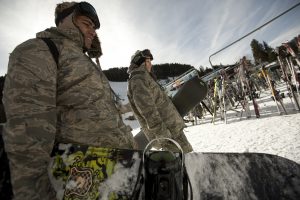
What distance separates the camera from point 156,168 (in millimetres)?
1141

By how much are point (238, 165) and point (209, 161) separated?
0.54 feet

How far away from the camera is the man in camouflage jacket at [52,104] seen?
114 cm

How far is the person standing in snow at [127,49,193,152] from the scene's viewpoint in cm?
323

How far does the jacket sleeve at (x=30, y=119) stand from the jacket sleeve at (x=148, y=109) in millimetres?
1975

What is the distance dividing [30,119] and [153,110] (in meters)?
2.18

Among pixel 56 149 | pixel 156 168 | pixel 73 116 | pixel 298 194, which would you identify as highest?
pixel 73 116

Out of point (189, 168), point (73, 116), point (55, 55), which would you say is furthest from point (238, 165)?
point (55, 55)

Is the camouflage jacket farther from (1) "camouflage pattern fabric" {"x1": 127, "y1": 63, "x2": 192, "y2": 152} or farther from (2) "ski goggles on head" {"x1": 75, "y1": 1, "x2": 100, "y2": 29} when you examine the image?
(1) "camouflage pattern fabric" {"x1": 127, "y1": 63, "x2": 192, "y2": 152}

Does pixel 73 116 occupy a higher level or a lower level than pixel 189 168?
higher

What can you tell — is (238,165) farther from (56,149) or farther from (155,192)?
(56,149)

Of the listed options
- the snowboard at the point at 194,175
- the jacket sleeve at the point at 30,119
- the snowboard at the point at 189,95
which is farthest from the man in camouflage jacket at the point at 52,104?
the snowboard at the point at 189,95

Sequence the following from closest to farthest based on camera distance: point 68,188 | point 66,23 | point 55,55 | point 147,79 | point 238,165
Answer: point 68,188, point 238,165, point 55,55, point 66,23, point 147,79

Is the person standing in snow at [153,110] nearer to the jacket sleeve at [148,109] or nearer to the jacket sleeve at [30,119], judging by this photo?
the jacket sleeve at [148,109]

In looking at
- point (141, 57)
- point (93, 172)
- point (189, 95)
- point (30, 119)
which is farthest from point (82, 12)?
point (189, 95)
